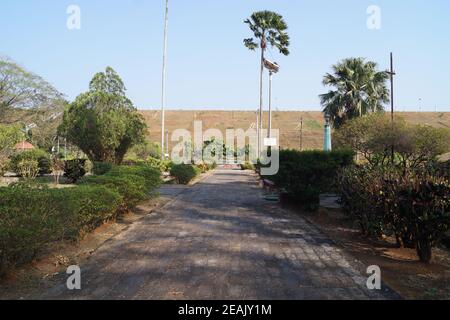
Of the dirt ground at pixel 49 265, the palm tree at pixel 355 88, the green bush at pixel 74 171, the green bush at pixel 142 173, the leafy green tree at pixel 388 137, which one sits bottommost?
the dirt ground at pixel 49 265

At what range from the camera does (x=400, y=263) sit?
23.4 ft

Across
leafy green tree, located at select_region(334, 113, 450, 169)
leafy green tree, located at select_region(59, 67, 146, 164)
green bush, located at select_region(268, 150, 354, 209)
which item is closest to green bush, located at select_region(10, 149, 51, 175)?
leafy green tree, located at select_region(59, 67, 146, 164)

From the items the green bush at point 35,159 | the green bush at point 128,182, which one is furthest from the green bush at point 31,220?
the green bush at point 35,159

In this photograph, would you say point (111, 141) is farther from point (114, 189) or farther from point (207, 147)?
point (207, 147)

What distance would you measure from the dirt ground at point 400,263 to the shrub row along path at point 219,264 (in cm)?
37

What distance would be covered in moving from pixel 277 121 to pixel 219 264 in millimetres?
105130

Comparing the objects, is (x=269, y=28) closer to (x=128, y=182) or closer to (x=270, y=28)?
(x=270, y=28)

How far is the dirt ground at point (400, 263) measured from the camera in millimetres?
5633

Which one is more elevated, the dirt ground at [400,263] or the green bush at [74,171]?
the green bush at [74,171]

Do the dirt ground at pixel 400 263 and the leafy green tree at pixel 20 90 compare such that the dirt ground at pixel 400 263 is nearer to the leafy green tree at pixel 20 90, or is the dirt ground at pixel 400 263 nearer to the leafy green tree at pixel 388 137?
the leafy green tree at pixel 388 137

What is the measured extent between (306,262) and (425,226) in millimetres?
1866

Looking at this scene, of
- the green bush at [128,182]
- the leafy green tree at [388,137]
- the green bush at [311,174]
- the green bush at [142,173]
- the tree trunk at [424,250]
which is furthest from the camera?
the leafy green tree at [388,137]

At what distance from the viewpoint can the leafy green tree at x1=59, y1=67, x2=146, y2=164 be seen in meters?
23.3

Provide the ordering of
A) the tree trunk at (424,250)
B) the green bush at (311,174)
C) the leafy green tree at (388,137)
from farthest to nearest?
the leafy green tree at (388,137) < the green bush at (311,174) < the tree trunk at (424,250)
